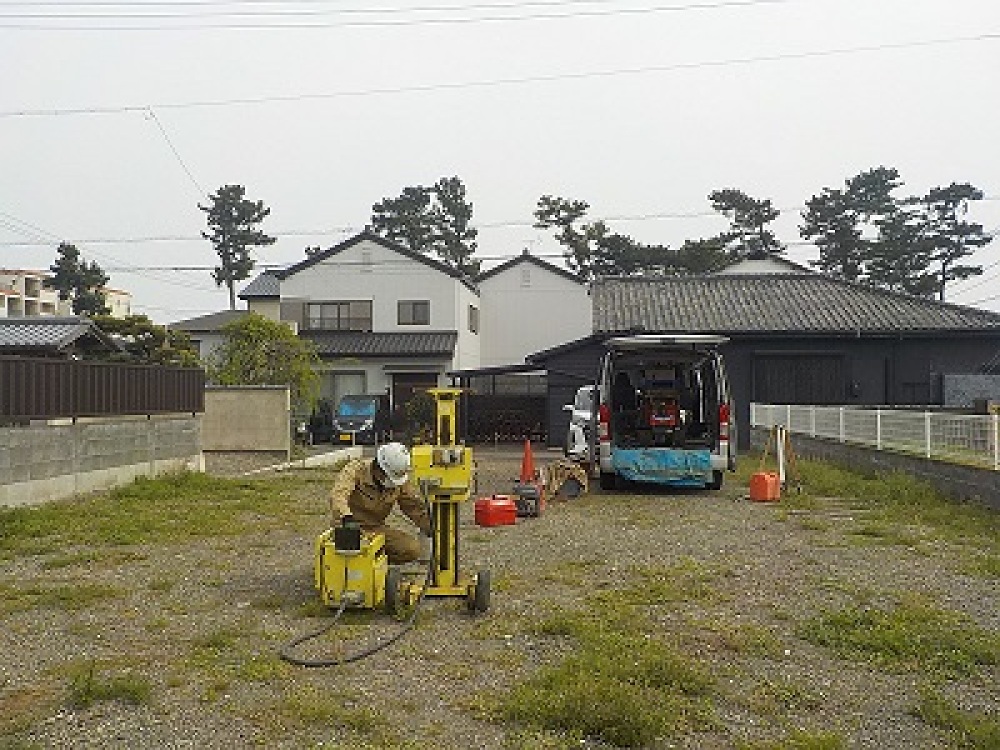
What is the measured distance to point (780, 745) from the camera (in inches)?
148

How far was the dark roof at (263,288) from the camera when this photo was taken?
35812mm

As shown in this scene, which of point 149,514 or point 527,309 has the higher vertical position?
point 527,309

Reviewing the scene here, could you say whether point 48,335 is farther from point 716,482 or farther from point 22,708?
point 22,708

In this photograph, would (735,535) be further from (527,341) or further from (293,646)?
(527,341)

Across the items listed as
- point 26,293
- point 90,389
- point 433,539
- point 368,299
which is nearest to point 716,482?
point 433,539

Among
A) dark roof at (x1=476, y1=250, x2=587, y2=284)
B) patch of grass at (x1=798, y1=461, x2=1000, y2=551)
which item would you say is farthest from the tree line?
patch of grass at (x1=798, y1=461, x2=1000, y2=551)

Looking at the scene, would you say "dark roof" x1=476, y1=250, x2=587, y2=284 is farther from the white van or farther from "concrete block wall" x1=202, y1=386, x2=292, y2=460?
the white van

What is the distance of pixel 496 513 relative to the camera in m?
10.1

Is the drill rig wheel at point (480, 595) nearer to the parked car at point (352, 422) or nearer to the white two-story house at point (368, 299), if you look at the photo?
the parked car at point (352, 422)

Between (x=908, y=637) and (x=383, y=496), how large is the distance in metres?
3.47

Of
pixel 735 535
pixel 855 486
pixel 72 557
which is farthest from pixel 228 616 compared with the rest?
pixel 855 486

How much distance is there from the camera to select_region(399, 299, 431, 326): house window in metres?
32.7

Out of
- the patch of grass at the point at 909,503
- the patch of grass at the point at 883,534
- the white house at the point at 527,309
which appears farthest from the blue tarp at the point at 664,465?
the white house at the point at 527,309

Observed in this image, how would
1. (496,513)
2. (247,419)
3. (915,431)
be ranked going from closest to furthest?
(496,513), (915,431), (247,419)
